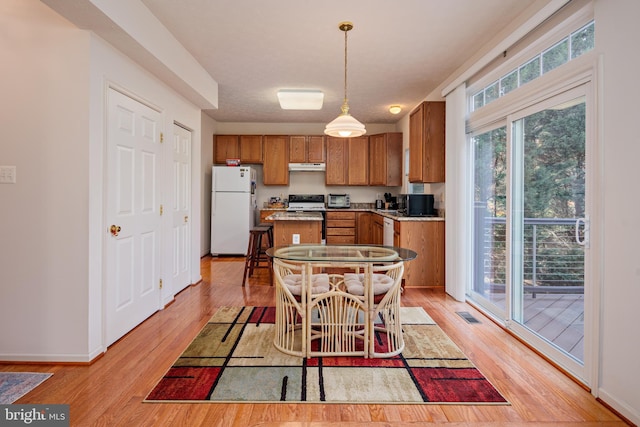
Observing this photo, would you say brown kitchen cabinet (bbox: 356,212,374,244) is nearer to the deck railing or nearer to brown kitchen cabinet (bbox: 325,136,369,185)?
brown kitchen cabinet (bbox: 325,136,369,185)

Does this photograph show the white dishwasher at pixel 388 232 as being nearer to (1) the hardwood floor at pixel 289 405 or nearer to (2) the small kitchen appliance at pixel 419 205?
(2) the small kitchen appliance at pixel 419 205

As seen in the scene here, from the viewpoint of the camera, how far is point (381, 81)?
456cm

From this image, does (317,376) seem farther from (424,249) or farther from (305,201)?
(305,201)

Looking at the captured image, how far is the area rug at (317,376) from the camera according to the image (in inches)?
79.0

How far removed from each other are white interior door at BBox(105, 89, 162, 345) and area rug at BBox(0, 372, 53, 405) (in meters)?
0.50

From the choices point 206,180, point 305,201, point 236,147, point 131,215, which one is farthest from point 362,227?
point 131,215

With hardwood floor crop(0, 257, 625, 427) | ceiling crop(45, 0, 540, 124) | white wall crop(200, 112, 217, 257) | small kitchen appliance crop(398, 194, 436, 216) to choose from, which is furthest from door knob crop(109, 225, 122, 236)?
white wall crop(200, 112, 217, 257)

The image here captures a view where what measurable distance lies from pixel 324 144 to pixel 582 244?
16.8 ft

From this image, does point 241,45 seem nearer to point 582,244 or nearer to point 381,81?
point 381,81

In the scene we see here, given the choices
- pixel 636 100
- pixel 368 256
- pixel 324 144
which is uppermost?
pixel 324 144

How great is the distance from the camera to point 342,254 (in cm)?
269

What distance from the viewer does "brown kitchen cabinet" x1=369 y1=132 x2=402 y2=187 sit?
6.60 meters

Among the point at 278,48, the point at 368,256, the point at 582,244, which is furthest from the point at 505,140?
the point at 278,48

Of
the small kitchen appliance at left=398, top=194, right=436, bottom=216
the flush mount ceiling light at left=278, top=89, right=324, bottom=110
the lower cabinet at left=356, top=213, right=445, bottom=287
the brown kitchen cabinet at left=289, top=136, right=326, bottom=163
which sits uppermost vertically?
the flush mount ceiling light at left=278, top=89, right=324, bottom=110
